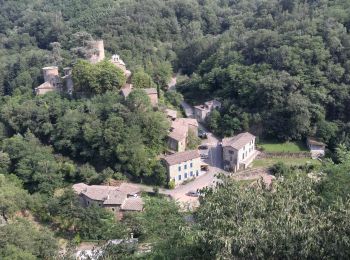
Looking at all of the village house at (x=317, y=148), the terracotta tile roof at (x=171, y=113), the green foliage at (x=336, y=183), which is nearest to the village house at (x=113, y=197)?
the terracotta tile roof at (x=171, y=113)

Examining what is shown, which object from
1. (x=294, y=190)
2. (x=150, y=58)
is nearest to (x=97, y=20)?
(x=150, y=58)

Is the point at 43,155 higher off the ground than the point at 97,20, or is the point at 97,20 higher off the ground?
the point at 97,20

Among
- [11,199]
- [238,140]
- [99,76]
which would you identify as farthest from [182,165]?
[11,199]

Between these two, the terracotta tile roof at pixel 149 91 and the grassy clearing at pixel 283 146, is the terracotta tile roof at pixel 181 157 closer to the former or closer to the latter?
the terracotta tile roof at pixel 149 91

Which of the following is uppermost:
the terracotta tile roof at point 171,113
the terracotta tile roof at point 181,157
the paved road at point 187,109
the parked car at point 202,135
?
the terracotta tile roof at point 171,113

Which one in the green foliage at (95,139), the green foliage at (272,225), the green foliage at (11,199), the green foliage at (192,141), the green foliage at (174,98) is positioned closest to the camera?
the green foliage at (272,225)

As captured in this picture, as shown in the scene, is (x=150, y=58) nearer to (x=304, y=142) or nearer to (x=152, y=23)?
(x=152, y=23)

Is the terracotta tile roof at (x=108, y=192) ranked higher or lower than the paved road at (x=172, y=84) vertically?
lower
